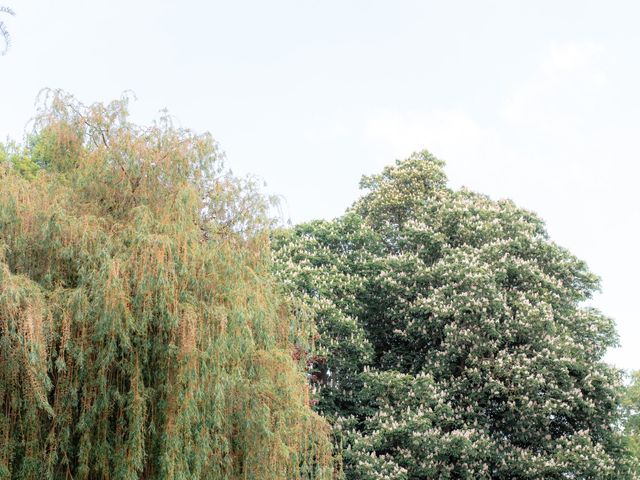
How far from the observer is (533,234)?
77.8 feet

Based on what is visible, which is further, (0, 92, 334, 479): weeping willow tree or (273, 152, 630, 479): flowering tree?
(273, 152, 630, 479): flowering tree

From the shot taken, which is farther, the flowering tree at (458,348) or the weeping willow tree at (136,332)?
the flowering tree at (458,348)

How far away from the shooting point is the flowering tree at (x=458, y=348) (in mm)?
18859

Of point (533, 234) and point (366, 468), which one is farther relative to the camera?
point (533, 234)

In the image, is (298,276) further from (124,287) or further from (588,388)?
(124,287)

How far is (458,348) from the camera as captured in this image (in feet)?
65.8

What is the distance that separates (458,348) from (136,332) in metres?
11.4

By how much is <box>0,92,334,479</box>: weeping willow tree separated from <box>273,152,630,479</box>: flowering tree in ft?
21.3

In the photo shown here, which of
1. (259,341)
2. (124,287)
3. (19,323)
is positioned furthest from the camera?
(259,341)

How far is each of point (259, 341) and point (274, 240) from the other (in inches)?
418

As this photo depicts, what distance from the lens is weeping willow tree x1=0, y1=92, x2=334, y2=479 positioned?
991 centimetres

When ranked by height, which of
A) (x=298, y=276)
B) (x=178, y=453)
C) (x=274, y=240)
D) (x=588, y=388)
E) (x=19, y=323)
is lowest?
(x=178, y=453)

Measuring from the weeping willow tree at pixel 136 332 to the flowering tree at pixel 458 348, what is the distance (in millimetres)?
6480

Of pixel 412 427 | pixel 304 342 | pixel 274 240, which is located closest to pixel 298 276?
pixel 274 240
